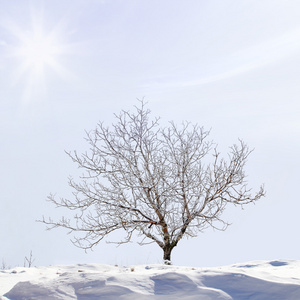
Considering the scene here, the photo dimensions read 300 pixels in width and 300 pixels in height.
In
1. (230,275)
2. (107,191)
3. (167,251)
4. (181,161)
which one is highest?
(181,161)

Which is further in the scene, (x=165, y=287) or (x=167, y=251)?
(x=167, y=251)

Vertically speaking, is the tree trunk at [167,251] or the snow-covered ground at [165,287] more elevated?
the tree trunk at [167,251]

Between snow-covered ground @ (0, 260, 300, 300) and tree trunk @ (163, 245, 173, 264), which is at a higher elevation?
tree trunk @ (163, 245, 173, 264)

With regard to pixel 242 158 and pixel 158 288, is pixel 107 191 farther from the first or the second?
pixel 158 288

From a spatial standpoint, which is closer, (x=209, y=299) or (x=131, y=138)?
(x=209, y=299)

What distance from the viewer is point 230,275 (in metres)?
4.86

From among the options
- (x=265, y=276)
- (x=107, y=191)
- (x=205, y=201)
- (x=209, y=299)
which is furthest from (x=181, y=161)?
(x=209, y=299)

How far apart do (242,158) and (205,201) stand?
1.89 meters

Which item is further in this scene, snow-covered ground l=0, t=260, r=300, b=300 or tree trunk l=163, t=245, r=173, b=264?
tree trunk l=163, t=245, r=173, b=264

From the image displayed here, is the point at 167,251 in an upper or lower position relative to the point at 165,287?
upper

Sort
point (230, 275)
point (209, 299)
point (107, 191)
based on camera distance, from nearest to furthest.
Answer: point (209, 299), point (230, 275), point (107, 191)

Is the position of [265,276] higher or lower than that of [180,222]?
lower

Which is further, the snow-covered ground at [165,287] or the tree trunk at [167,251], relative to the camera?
the tree trunk at [167,251]

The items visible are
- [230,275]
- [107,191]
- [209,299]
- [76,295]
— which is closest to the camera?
[209,299]
